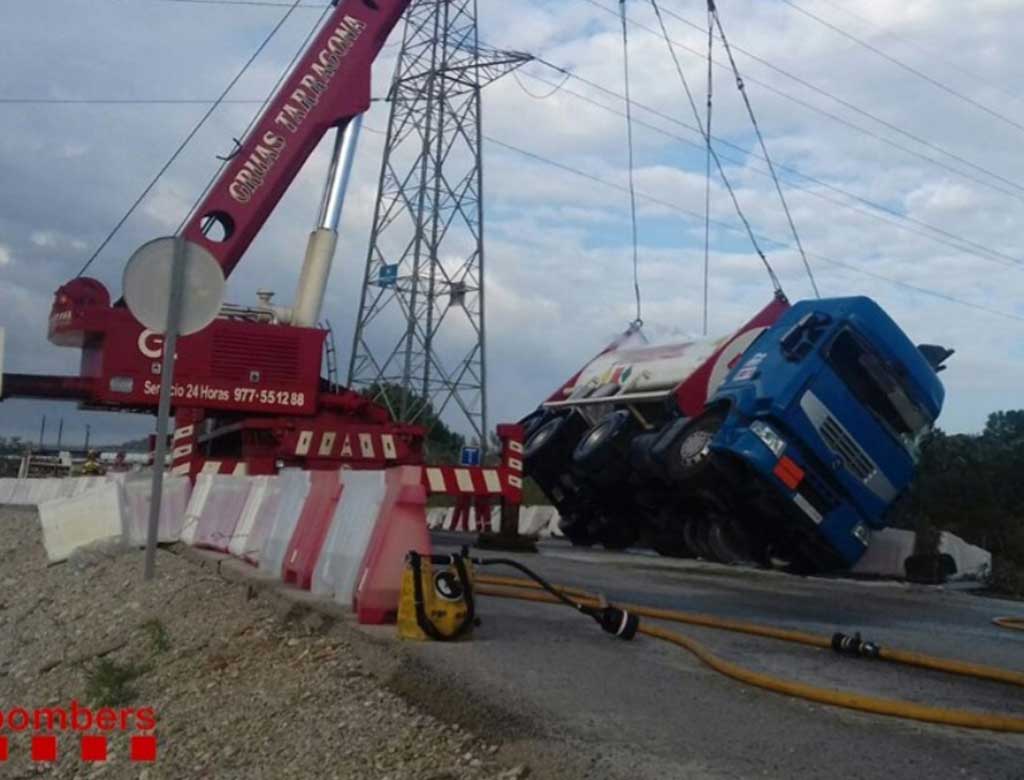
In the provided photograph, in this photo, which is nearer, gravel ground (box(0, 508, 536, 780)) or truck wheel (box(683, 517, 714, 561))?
gravel ground (box(0, 508, 536, 780))

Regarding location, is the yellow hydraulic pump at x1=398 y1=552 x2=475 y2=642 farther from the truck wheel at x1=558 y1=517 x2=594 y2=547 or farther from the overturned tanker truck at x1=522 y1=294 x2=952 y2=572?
the truck wheel at x1=558 y1=517 x2=594 y2=547

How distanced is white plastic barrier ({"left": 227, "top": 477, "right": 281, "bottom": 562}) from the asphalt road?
81.6 inches

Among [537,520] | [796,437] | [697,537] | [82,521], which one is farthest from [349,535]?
[537,520]

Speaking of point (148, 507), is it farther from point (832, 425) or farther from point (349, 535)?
point (832, 425)

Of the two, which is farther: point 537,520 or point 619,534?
point 537,520

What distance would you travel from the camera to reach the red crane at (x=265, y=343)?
53.1ft

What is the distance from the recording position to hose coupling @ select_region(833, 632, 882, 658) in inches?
283

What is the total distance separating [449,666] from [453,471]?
30.4ft

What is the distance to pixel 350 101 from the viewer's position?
60.5 ft

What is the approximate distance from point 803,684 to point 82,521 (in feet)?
27.3

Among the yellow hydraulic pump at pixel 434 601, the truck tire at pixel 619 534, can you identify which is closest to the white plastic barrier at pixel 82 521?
the yellow hydraulic pump at pixel 434 601

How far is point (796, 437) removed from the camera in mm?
14430

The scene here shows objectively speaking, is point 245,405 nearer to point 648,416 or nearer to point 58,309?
point 58,309

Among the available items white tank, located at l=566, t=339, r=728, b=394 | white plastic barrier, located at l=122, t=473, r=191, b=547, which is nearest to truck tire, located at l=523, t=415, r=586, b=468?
white tank, located at l=566, t=339, r=728, b=394
